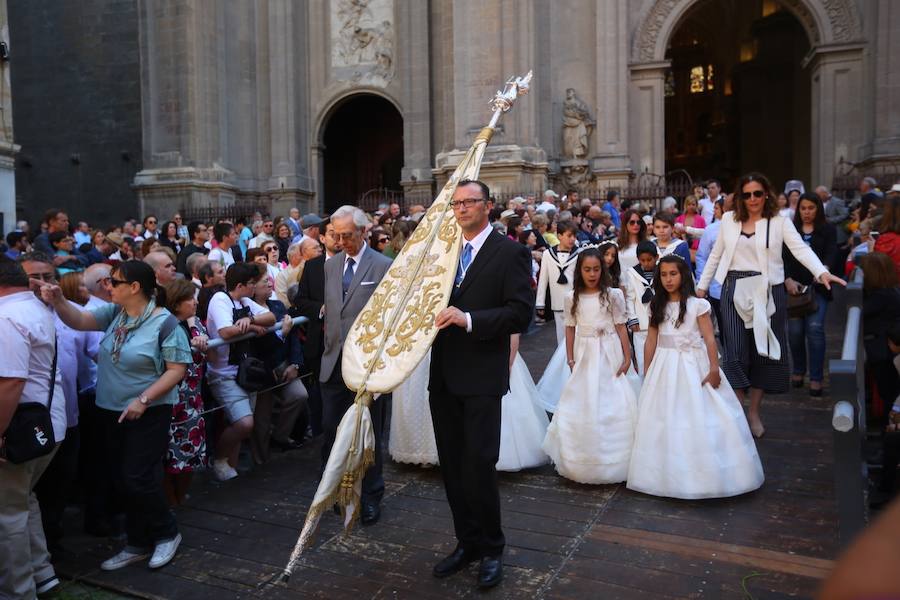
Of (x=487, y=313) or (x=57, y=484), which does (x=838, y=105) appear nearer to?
(x=487, y=313)

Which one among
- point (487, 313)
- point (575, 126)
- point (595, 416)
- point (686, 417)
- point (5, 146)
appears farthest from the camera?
point (575, 126)

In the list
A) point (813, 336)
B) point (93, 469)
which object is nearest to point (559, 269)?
point (813, 336)

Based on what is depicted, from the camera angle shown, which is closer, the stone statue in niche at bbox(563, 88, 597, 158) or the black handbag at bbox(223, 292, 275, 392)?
the black handbag at bbox(223, 292, 275, 392)

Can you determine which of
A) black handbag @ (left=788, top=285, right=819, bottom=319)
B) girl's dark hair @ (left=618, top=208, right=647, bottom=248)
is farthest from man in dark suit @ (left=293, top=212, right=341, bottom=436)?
black handbag @ (left=788, top=285, right=819, bottom=319)

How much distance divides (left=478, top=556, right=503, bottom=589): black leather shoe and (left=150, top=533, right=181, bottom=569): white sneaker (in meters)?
1.83

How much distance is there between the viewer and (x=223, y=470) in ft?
19.8

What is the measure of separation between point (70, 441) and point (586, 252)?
3.84 metres

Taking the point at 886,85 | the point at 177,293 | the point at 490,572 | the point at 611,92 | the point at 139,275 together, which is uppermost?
the point at 611,92

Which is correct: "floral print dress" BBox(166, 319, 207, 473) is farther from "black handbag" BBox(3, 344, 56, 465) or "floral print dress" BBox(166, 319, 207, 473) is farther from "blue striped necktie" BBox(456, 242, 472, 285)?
"blue striped necktie" BBox(456, 242, 472, 285)

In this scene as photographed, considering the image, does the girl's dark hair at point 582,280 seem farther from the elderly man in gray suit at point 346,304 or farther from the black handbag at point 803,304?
the black handbag at point 803,304

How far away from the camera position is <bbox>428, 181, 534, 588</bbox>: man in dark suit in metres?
4.06

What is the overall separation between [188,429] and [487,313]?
2.47 m

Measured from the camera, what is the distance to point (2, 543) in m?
4.01

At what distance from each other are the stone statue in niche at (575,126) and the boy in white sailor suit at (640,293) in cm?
1364
